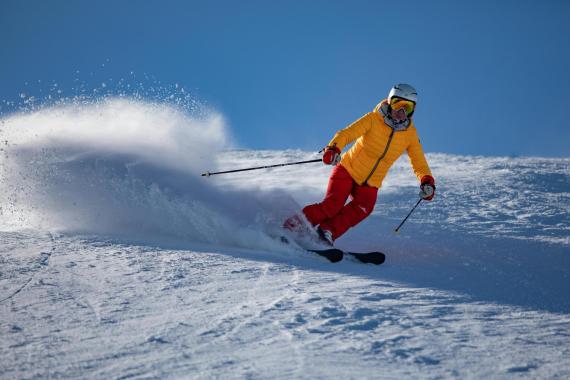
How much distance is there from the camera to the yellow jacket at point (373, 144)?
5297 mm

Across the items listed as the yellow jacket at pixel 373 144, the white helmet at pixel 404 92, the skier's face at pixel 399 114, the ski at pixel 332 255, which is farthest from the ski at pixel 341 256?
the white helmet at pixel 404 92

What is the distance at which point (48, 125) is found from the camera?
300 inches

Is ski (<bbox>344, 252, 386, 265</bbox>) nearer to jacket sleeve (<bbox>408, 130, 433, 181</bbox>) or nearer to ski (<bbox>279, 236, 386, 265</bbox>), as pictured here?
ski (<bbox>279, 236, 386, 265</bbox>)

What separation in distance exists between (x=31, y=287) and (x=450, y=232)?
15.4ft

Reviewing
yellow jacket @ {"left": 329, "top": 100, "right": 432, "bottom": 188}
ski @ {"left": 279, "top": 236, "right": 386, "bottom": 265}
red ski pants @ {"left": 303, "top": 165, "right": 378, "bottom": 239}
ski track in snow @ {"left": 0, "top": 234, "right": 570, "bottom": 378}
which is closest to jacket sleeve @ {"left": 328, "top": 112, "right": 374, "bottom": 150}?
yellow jacket @ {"left": 329, "top": 100, "right": 432, "bottom": 188}

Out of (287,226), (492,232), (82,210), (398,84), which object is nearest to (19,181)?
(82,210)

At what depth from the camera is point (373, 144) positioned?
17.5 feet

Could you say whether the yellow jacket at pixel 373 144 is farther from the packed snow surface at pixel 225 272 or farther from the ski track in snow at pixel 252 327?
the ski track in snow at pixel 252 327

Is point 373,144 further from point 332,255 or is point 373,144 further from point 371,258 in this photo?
point 332,255

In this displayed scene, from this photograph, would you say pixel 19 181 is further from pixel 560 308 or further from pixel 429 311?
pixel 560 308

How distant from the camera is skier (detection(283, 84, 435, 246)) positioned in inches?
205

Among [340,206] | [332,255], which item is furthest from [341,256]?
[340,206]

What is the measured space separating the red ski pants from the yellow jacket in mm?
87

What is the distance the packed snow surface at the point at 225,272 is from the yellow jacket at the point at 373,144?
804 mm
